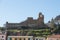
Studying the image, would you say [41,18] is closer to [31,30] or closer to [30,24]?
[30,24]

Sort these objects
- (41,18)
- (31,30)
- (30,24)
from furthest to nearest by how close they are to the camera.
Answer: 1. (30,24)
2. (41,18)
3. (31,30)

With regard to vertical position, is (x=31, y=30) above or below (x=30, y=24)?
below

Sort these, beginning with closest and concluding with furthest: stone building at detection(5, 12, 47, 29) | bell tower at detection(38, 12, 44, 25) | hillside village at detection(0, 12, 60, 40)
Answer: hillside village at detection(0, 12, 60, 40) < stone building at detection(5, 12, 47, 29) < bell tower at detection(38, 12, 44, 25)

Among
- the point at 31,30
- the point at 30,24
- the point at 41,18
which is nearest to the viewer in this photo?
the point at 31,30

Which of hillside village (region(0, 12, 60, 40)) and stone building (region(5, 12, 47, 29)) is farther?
stone building (region(5, 12, 47, 29))

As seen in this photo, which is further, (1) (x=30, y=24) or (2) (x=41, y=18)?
(1) (x=30, y=24)

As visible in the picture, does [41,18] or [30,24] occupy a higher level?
[41,18]

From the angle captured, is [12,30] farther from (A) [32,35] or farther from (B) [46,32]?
(B) [46,32]

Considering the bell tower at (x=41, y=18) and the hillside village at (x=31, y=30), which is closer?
the hillside village at (x=31, y=30)

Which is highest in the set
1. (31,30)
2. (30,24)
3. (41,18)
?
(41,18)

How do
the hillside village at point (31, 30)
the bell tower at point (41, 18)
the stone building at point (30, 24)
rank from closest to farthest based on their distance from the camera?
the hillside village at point (31, 30) → the stone building at point (30, 24) → the bell tower at point (41, 18)

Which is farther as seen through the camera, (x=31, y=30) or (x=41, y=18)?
(x=41, y=18)

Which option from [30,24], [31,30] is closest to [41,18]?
[30,24]

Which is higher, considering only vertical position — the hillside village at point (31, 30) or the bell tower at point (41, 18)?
the bell tower at point (41, 18)
